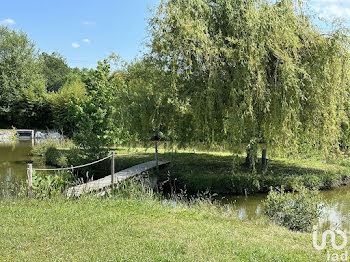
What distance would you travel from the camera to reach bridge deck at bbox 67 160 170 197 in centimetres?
763

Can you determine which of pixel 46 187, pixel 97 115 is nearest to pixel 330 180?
pixel 46 187

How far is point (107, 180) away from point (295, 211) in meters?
5.29

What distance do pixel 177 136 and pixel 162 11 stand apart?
384cm

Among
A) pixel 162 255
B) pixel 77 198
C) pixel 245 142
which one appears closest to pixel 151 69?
pixel 245 142

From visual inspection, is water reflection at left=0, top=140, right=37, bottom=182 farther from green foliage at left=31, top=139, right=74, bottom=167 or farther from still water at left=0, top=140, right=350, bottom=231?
green foliage at left=31, top=139, right=74, bottom=167

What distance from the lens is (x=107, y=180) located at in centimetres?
949

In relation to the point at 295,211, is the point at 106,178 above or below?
above

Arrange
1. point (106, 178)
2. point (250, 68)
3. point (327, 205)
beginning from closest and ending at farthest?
point (327, 205), point (250, 68), point (106, 178)

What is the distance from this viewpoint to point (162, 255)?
13.0 feet

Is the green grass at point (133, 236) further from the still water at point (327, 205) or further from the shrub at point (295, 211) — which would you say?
the still water at point (327, 205)

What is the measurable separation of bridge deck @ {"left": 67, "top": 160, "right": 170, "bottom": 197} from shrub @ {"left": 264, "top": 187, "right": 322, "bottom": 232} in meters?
4.14

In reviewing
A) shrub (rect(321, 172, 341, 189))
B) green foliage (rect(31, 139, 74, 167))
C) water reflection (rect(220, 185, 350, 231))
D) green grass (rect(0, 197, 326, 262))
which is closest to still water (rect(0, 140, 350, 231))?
water reflection (rect(220, 185, 350, 231))

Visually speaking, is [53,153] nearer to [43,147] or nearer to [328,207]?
[43,147]

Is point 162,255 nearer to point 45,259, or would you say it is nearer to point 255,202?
point 45,259
